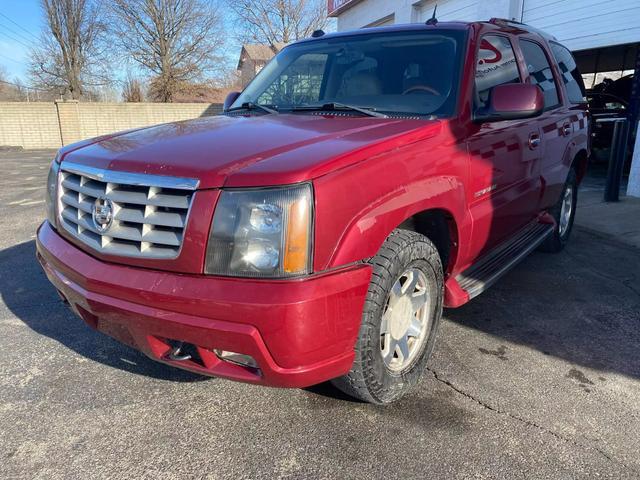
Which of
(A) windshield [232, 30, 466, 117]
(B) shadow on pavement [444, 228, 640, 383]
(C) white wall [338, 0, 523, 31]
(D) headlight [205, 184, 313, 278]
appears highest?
(C) white wall [338, 0, 523, 31]

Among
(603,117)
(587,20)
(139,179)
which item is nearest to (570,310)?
(139,179)

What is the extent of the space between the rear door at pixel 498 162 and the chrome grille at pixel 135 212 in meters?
1.63

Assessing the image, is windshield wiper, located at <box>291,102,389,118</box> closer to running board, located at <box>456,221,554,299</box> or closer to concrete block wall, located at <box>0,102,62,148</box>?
running board, located at <box>456,221,554,299</box>

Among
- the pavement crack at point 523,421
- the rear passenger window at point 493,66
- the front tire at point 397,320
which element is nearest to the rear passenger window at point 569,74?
the rear passenger window at point 493,66

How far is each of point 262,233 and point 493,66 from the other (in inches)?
88.5

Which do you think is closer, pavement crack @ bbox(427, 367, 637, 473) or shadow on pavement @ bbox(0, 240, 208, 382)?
pavement crack @ bbox(427, 367, 637, 473)

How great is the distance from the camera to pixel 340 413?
2418 mm

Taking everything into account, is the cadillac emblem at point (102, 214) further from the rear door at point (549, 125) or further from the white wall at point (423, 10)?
the white wall at point (423, 10)

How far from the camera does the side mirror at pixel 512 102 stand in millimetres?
2736

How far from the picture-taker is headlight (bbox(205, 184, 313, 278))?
5.95ft

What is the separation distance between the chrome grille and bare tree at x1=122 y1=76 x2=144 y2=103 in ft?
109

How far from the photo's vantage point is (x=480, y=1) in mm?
10617

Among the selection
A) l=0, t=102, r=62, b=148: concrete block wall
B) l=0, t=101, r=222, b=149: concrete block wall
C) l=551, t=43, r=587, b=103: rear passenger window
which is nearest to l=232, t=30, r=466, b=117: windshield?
l=551, t=43, r=587, b=103: rear passenger window

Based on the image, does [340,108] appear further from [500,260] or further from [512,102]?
[500,260]
